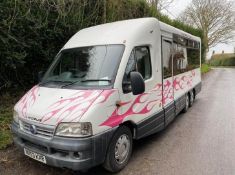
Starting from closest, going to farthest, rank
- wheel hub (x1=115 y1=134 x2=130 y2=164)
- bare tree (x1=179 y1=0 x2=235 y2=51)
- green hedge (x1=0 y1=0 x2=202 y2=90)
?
wheel hub (x1=115 y1=134 x2=130 y2=164), green hedge (x1=0 y1=0 x2=202 y2=90), bare tree (x1=179 y1=0 x2=235 y2=51)

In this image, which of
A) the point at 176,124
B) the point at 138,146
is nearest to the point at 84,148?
the point at 138,146

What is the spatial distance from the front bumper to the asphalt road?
0.65 metres

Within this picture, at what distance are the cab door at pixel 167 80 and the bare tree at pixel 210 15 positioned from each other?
95.7 feet

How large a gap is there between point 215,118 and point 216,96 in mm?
4020

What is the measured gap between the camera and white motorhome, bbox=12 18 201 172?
144 inches

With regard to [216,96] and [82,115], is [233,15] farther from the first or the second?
[82,115]

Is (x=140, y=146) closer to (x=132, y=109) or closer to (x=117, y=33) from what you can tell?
(x=132, y=109)

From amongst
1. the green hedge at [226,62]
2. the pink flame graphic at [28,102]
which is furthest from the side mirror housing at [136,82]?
the green hedge at [226,62]

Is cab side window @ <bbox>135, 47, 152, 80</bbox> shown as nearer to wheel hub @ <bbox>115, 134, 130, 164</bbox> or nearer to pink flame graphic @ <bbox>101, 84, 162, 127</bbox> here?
pink flame graphic @ <bbox>101, 84, 162, 127</bbox>

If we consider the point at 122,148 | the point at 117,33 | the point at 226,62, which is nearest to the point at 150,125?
the point at 122,148

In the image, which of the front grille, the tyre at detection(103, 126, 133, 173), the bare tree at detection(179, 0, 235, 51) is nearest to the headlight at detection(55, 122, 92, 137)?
the front grille

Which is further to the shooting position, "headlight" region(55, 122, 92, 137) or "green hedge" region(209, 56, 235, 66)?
"green hedge" region(209, 56, 235, 66)

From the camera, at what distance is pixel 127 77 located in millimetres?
4465

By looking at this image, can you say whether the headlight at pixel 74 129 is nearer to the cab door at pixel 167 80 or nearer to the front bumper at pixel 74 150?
the front bumper at pixel 74 150
